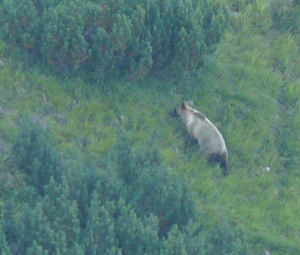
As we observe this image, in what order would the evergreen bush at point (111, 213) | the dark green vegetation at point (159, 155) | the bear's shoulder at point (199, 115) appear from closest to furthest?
the evergreen bush at point (111, 213), the dark green vegetation at point (159, 155), the bear's shoulder at point (199, 115)

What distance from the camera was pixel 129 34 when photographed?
33.9 feet

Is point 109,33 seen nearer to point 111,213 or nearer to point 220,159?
point 220,159

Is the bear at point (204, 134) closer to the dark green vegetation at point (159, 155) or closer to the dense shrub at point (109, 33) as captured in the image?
the dark green vegetation at point (159, 155)

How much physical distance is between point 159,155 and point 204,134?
1.78 meters

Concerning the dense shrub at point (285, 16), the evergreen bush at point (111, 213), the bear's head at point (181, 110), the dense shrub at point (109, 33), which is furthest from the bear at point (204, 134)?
the dense shrub at point (285, 16)

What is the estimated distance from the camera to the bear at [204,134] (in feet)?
33.4

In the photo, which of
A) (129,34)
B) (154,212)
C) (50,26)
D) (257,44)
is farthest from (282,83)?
(154,212)

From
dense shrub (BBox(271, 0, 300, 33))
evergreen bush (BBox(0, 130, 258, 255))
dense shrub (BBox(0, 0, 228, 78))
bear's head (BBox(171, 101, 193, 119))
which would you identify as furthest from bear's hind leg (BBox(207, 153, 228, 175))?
dense shrub (BBox(271, 0, 300, 33))

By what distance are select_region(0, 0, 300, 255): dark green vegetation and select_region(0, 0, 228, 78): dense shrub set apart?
0.19 meters

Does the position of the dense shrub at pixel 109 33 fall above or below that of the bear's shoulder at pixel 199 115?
above

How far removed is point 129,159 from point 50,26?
2469 mm

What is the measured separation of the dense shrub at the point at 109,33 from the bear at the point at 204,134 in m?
0.68

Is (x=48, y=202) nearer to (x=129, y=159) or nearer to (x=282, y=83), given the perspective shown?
(x=129, y=159)

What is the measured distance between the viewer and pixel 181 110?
419 inches
